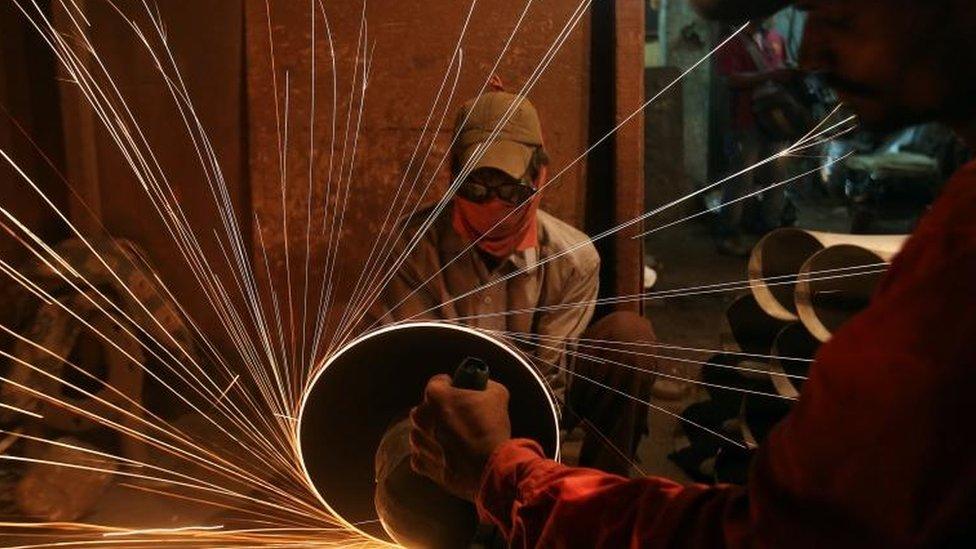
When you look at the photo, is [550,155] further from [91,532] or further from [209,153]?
[91,532]

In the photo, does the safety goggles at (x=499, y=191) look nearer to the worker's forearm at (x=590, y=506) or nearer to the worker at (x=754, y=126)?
the worker's forearm at (x=590, y=506)

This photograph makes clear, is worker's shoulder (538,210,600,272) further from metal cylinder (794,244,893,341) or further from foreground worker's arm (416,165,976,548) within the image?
foreground worker's arm (416,165,976,548)

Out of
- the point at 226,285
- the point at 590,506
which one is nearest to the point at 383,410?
the point at 590,506

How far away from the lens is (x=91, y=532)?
2.84 metres

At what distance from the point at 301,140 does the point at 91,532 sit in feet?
5.17

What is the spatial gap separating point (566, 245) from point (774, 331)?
922 millimetres

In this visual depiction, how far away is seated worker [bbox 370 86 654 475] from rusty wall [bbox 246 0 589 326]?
1.13ft

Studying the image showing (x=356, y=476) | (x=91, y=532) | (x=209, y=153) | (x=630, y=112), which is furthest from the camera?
(x=209, y=153)

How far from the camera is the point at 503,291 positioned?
2.85 m

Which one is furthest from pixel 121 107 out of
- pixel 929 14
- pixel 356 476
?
pixel 929 14

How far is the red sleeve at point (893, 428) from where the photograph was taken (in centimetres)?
77

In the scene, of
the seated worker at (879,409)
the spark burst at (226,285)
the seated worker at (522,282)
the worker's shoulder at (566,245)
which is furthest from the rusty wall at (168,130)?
the seated worker at (879,409)

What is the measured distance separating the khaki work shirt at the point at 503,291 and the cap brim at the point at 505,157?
10.7 inches

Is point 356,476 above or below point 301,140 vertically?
below
